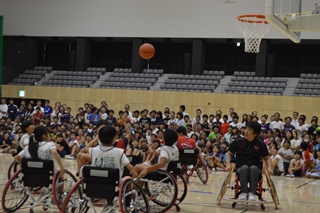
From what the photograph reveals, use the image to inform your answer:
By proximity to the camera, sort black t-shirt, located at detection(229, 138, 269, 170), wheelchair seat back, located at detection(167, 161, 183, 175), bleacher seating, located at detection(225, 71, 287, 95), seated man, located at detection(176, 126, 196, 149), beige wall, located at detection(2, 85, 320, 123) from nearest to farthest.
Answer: wheelchair seat back, located at detection(167, 161, 183, 175), black t-shirt, located at detection(229, 138, 269, 170), seated man, located at detection(176, 126, 196, 149), beige wall, located at detection(2, 85, 320, 123), bleacher seating, located at detection(225, 71, 287, 95)

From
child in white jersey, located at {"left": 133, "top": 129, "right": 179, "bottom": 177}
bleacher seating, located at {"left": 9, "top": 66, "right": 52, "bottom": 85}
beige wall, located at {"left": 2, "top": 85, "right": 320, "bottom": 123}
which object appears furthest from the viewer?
bleacher seating, located at {"left": 9, "top": 66, "right": 52, "bottom": 85}

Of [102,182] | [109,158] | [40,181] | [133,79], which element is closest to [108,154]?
[109,158]

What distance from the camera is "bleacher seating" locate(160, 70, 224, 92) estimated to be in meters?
25.4

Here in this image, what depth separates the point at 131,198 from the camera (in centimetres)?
695

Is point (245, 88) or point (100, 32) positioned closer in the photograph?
point (245, 88)

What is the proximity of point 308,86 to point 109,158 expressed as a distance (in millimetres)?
18574

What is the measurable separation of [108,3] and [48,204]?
22.0m

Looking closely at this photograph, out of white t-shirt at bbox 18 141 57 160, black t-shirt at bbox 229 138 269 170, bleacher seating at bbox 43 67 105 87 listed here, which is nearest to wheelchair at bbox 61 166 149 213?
white t-shirt at bbox 18 141 57 160

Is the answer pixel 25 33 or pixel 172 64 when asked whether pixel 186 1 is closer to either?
pixel 172 64

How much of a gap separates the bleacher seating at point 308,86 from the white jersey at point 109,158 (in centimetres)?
1793

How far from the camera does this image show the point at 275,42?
1078 inches

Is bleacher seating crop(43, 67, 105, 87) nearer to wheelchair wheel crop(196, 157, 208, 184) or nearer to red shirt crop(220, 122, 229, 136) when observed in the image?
red shirt crop(220, 122, 229, 136)

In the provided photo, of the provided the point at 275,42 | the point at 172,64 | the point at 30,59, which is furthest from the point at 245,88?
the point at 30,59

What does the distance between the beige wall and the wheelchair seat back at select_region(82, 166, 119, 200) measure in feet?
57.7
